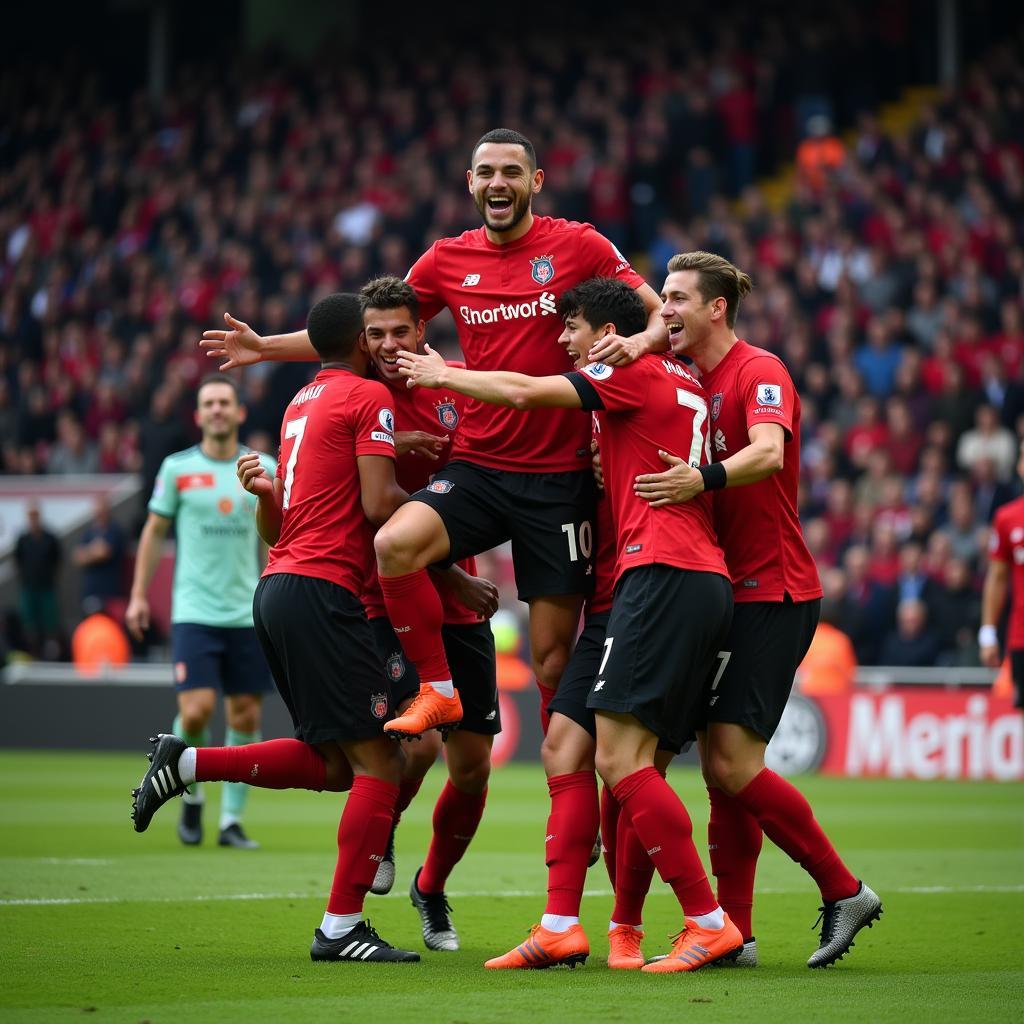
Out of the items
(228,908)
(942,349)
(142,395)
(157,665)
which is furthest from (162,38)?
(228,908)

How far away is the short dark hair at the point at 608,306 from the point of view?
262 inches

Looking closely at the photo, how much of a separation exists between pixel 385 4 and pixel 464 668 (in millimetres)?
27971

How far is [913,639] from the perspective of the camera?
17.0 m

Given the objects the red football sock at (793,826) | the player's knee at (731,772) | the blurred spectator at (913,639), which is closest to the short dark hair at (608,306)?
the player's knee at (731,772)

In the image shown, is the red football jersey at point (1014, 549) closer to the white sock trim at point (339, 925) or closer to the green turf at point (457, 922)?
the green turf at point (457, 922)

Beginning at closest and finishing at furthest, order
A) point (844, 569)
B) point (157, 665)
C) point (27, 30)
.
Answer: point (844, 569) < point (157, 665) < point (27, 30)

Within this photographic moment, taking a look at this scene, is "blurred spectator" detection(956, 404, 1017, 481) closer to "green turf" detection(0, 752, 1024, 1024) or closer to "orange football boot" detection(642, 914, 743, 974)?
"green turf" detection(0, 752, 1024, 1024)

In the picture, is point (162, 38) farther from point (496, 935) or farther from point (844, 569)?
point (496, 935)

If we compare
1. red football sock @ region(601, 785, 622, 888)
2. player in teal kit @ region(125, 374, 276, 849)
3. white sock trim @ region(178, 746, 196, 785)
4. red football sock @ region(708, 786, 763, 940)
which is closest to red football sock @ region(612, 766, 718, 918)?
red football sock @ region(708, 786, 763, 940)

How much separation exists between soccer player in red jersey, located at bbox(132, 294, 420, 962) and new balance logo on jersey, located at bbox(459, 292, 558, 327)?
68 cm

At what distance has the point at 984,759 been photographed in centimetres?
1599

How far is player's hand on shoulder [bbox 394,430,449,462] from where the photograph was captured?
7199mm

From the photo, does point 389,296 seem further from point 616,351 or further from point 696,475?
point 696,475

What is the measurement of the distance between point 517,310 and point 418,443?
2.18 ft
